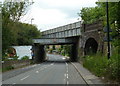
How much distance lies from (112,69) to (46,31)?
70.4 m

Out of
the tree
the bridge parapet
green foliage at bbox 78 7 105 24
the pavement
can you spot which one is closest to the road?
the pavement

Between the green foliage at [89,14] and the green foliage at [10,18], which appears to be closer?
the green foliage at [10,18]

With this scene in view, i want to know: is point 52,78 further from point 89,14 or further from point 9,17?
point 89,14

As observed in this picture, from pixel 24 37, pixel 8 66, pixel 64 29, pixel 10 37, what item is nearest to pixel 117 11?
pixel 10 37

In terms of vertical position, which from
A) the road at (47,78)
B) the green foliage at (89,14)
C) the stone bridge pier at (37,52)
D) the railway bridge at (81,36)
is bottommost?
the road at (47,78)

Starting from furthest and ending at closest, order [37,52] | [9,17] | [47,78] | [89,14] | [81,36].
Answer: [37,52], [89,14], [81,36], [9,17], [47,78]

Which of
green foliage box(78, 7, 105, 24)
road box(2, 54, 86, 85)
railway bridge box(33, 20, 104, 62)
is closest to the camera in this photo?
road box(2, 54, 86, 85)

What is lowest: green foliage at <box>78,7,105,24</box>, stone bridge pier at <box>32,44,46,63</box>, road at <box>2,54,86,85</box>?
road at <box>2,54,86,85</box>

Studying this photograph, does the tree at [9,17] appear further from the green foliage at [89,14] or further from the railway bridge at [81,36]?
the green foliage at [89,14]

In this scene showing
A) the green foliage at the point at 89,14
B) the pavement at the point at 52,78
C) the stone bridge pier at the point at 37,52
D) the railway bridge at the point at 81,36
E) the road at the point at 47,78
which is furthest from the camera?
the stone bridge pier at the point at 37,52

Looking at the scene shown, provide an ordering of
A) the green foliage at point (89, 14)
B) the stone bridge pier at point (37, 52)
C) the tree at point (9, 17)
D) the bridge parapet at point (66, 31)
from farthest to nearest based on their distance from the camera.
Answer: the stone bridge pier at point (37, 52) < the green foliage at point (89, 14) < the bridge parapet at point (66, 31) < the tree at point (9, 17)

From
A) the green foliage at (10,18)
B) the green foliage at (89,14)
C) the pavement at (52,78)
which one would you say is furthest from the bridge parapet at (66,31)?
the pavement at (52,78)

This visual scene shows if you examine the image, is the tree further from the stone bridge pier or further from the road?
the stone bridge pier

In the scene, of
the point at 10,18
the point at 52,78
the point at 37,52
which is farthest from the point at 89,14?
the point at 52,78
